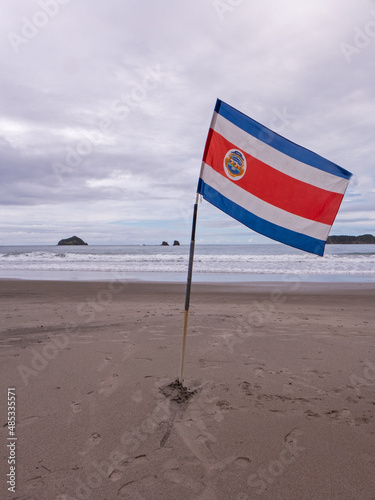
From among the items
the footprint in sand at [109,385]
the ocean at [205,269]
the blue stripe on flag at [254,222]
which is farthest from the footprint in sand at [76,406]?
the ocean at [205,269]

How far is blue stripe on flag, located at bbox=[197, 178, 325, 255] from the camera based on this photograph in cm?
366

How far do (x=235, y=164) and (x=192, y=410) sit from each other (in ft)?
8.99

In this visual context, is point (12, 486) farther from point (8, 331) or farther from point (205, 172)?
point (8, 331)

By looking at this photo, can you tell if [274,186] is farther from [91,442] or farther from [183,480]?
[91,442]

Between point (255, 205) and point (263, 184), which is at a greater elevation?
point (263, 184)

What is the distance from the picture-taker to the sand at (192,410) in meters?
2.48

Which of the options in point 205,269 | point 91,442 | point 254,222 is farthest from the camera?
point 205,269

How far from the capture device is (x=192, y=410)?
3467 mm

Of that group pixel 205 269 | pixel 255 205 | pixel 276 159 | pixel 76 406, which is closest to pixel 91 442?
pixel 76 406

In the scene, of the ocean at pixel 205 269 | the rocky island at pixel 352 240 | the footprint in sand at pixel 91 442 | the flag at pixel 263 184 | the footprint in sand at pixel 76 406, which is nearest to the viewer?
the footprint in sand at pixel 91 442

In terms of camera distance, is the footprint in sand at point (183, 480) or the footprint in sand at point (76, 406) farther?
the footprint in sand at point (76, 406)

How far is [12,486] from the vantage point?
2.44m

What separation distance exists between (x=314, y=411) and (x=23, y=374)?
370 cm

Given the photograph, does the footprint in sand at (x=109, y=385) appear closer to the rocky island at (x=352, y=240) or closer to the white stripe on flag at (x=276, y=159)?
the white stripe on flag at (x=276, y=159)
